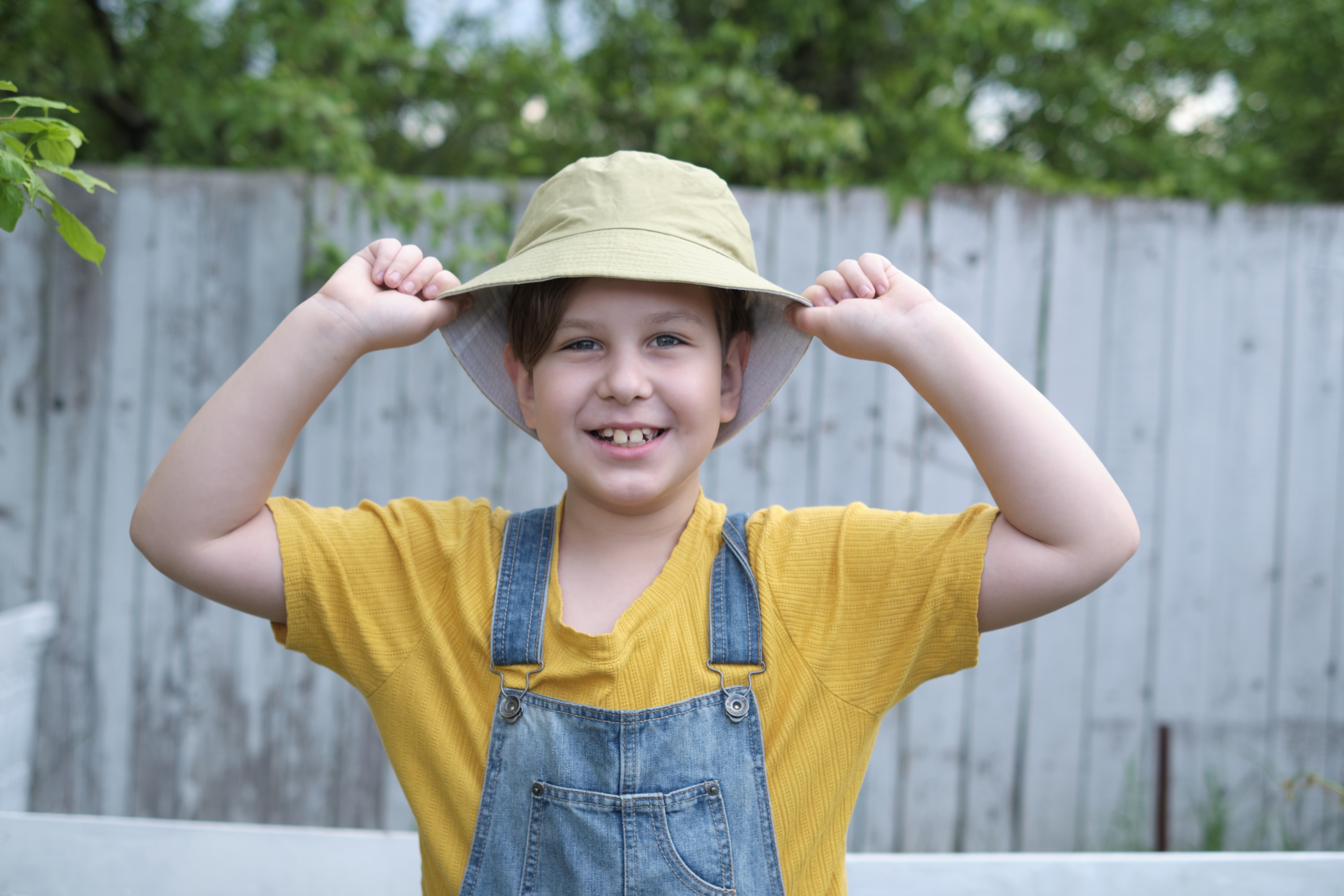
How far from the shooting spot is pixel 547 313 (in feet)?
4.13

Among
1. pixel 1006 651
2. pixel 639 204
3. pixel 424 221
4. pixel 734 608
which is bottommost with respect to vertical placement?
pixel 1006 651

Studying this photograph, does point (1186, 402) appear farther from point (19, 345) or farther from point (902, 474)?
point (19, 345)

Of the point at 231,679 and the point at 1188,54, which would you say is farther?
the point at 1188,54

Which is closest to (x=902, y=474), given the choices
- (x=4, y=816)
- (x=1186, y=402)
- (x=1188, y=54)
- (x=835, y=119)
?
(x=1186, y=402)

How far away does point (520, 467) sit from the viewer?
9.04ft

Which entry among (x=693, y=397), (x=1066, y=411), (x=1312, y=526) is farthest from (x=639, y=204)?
(x=1312, y=526)

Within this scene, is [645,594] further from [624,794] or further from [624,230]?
[624,230]

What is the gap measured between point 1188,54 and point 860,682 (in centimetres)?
570

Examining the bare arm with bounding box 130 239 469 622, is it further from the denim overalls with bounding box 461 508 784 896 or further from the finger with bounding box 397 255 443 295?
the denim overalls with bounding box 461 508 784 896

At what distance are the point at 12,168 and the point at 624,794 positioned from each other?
3.37ft

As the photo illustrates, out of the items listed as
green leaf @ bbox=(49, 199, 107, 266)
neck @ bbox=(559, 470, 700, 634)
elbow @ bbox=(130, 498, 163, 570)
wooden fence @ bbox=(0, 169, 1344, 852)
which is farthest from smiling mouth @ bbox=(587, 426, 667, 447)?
wooden fence @ bbox=(0, 169, 1344, 852)

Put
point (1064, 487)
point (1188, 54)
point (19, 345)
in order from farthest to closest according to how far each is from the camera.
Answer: point (1188, 54) → point (19, 345) → point (1064, 487)

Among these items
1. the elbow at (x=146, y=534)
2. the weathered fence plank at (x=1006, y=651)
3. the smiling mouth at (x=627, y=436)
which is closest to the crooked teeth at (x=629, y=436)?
the smiling mouth at (x=627, y=436)

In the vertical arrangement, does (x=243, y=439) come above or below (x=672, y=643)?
above
